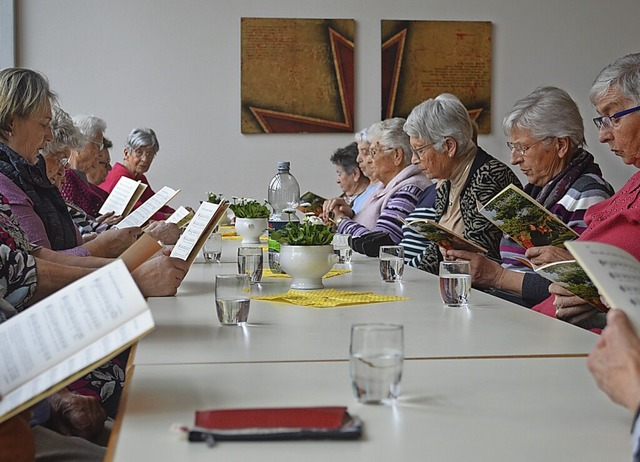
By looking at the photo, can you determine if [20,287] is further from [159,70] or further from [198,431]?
[159,70]

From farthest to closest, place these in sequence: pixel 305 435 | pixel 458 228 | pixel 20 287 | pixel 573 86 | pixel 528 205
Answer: pixel 573 86, pixel 458 228, pixel 528 205, pixel 20 287, pixel 305 435

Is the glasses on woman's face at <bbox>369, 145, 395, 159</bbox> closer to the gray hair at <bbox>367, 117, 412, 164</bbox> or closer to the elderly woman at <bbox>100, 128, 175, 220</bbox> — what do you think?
the gray hair at <bbox>367, 117, 412, 164</bbox>

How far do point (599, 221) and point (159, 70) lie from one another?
4.91 metres

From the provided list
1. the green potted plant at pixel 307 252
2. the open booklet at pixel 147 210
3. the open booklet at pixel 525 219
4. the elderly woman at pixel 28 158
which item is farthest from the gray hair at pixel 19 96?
the open booklet at pixel 525 219

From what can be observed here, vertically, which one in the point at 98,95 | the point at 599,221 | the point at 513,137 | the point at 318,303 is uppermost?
the point at 98,95

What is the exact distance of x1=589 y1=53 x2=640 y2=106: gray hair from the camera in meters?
2.51

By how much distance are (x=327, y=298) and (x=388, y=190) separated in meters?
2.47

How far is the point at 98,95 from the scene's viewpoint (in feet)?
21.8

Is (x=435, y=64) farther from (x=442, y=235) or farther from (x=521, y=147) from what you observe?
(x=442, y=235)

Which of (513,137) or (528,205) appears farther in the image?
(513,137)

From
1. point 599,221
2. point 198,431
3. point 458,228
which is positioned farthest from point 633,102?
point 198,431

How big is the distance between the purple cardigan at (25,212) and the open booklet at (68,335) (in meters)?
1.46

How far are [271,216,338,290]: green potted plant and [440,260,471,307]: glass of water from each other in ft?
1.24

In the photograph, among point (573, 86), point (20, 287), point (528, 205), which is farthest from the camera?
point (573, 86)
